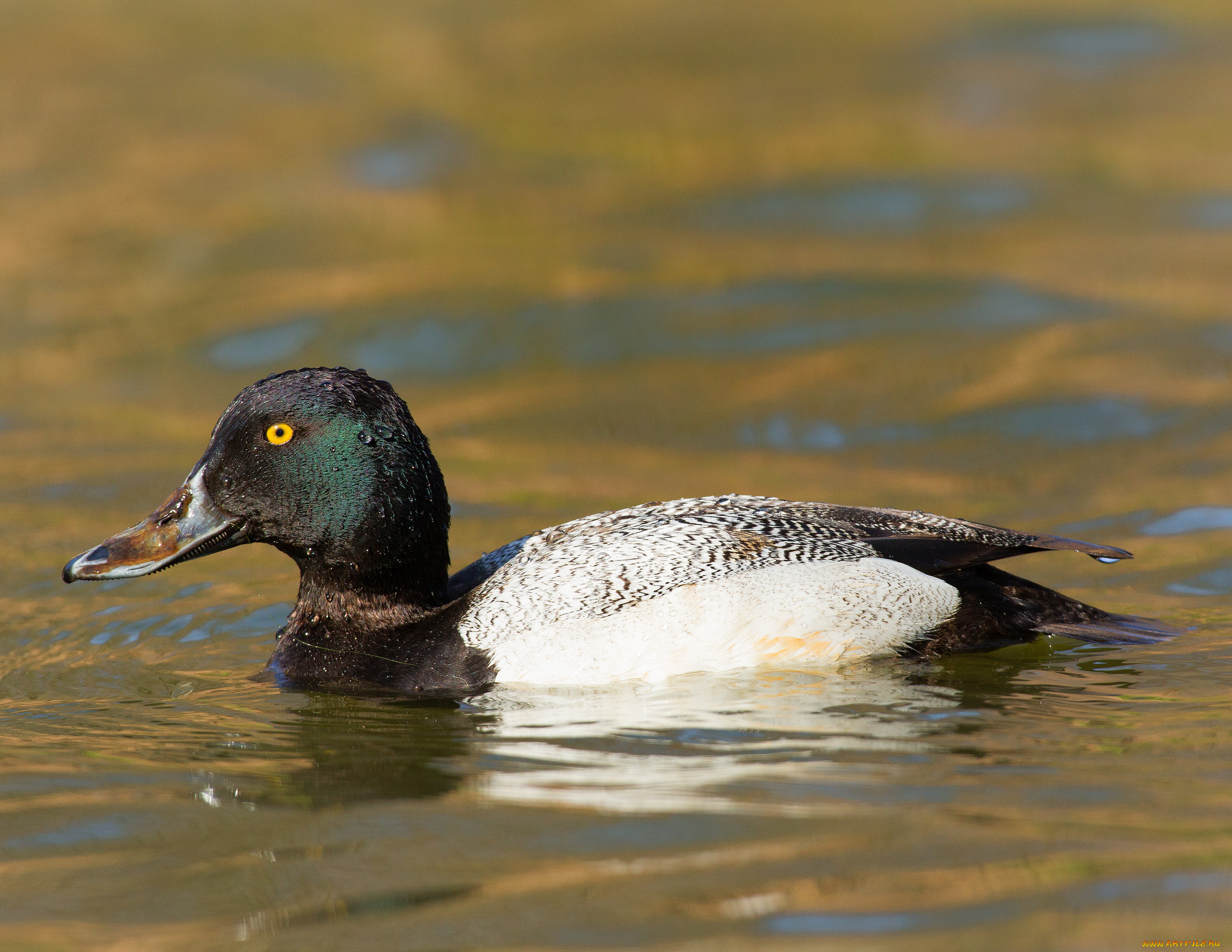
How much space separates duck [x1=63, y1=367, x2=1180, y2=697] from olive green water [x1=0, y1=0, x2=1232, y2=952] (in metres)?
0.16

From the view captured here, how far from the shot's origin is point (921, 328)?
41.4ft

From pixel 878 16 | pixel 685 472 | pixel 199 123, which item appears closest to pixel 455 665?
pixel 685 472

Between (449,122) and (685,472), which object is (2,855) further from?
(449,122)

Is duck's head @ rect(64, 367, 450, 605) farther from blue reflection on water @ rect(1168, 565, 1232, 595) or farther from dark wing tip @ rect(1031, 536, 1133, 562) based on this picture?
blue reflection on water @ rect(1168, 565, 1232, 595)

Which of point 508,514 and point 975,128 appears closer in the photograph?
point 508,514

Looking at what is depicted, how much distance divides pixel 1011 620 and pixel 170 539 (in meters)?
3.70

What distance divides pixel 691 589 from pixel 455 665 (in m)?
1.07

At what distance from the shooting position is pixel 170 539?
6.97 meters

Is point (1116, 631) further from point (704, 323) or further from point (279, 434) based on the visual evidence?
point (704, 323)

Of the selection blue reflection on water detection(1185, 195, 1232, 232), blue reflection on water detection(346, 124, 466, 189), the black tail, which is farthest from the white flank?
blue reflection on water detection(346, 124, 466, 189)

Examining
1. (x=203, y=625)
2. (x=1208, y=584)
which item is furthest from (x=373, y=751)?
(x=1208, y=584)

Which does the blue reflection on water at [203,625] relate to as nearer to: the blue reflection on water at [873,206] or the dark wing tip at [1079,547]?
the dark wing tip at [1079,547]

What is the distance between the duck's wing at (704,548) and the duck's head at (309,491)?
49cm

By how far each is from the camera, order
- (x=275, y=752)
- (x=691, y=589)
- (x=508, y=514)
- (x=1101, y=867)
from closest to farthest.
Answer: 1. (x=1101, y=867)
2. (x=275, y=752)
3. (x=691, y=589)
4. (x=508, y=514)
